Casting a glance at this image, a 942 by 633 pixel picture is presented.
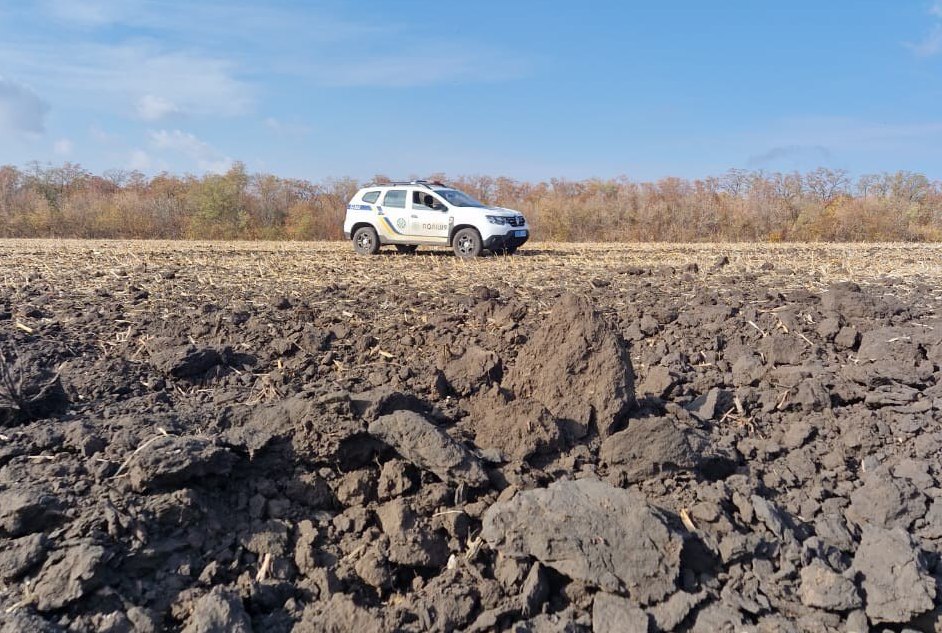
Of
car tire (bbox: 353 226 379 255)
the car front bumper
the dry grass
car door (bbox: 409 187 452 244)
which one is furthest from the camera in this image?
car tire (bbox: 353 226 379 255)

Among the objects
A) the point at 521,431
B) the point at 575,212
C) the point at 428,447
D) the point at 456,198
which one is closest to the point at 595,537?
the point at 521,431

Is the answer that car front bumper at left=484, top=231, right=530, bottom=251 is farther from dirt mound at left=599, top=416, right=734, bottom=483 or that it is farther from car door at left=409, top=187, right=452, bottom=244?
dirt mound at left=599, top=416, right=734, bottom=483

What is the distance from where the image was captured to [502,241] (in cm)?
1475

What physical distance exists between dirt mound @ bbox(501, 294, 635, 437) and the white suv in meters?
10.3

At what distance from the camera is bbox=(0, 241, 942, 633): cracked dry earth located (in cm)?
277

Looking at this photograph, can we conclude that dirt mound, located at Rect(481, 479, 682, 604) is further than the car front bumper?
No

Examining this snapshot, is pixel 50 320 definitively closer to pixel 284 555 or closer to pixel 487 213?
pixel 284 555

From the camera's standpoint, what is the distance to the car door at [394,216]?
15.4 metres

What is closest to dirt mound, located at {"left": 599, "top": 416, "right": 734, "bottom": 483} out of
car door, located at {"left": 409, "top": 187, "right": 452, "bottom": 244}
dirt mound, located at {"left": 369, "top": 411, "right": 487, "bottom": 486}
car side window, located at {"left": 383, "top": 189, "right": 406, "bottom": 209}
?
dirt mound, located at {"left": 369, "top": 411, "right": 487, "bottom": 486}

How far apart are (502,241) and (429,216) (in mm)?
1820

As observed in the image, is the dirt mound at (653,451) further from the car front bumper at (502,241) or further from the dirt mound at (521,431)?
the car front bumper at (502,241)

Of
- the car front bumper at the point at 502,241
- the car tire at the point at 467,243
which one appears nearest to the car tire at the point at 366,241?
the car tire at the point at 467,243

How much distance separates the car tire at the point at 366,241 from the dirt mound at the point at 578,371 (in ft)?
38.6

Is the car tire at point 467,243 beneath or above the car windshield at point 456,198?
beneath
